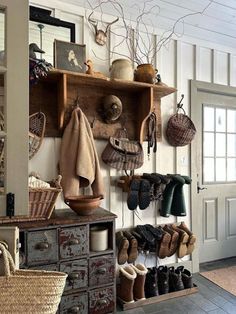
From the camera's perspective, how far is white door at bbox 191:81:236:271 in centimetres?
278

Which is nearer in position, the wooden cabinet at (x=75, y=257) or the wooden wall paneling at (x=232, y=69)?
the wooden cabinet at (x=75, y=257)

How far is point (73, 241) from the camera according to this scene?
1.70m

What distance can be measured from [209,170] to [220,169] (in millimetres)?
177

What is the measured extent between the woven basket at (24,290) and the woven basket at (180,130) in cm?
199

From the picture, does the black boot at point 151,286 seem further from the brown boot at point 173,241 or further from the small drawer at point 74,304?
the small drawer at point 74,304

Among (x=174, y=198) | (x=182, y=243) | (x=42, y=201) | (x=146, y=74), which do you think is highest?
(x=146, y=74)

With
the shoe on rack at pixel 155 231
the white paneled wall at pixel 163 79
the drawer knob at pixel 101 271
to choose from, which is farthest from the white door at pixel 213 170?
the drawer knob at pixel 101 271

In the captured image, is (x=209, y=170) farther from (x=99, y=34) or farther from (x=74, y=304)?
(x=74, y=304)

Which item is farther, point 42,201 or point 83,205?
point 83,205

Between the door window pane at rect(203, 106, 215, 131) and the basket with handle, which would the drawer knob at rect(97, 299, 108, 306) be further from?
the door window pane at rect(203, 106, 215, 131)

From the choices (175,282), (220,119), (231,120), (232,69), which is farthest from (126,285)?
(232,69)

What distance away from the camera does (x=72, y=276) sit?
1692 millimetres

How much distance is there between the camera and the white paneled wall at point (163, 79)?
83.0 inches

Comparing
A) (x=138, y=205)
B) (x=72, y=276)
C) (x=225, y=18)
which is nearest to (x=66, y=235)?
(x=72, y=276)
